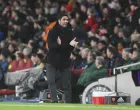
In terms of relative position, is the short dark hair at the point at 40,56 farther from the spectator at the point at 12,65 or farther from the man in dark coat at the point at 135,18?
the man in dark coat at the point at 135,18

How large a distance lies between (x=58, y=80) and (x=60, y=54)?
61 centimetres

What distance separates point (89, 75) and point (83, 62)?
1.50 meters

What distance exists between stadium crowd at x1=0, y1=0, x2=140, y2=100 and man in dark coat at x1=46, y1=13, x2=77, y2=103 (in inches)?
31.0

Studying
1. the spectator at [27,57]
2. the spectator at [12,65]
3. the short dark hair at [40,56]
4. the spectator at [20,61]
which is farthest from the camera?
the spectator at [12,65]

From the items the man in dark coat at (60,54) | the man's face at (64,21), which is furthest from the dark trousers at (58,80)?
the man's face at (64,21)

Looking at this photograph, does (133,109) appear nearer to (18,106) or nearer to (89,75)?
(18,106)

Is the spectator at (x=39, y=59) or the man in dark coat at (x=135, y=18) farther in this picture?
the man in dark coat at (x=135, y=18)

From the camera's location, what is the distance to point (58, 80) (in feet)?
38.1

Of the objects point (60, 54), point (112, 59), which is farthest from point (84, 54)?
point (60, 54)

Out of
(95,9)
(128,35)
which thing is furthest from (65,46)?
(95,9)

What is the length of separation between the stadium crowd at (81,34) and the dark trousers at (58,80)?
2.91 feet

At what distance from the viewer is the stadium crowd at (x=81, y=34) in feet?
44.3

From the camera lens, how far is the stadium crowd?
13.5 metres

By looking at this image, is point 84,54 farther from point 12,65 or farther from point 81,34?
point 12,65
